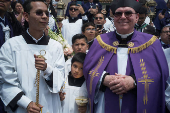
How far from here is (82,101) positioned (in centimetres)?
370

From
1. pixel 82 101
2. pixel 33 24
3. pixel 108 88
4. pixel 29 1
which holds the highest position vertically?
pixel 29 1

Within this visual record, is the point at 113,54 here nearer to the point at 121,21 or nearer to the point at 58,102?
the point at 121,21

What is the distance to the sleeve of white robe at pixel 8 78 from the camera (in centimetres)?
305

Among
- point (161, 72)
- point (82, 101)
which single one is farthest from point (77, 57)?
point (161, 72)

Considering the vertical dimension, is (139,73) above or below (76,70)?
above

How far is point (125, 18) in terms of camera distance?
328 cm

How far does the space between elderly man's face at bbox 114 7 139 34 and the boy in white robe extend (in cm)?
108

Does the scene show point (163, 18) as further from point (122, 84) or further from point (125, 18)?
point (122, 84)

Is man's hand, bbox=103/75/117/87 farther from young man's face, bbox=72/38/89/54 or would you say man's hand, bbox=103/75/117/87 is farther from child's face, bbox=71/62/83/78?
young man's face, bbox=72/38/89/54

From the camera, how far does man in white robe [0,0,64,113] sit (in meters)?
3.06

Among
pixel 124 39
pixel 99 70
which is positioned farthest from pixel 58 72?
pixel 124 39

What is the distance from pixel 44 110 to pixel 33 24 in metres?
1.23

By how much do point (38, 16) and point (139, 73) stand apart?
5.36 feet

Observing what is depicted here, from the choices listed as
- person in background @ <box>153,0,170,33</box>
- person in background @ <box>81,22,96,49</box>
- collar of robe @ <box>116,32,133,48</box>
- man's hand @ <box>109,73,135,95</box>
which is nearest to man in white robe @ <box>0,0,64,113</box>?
man's hand @ <box>109,73,135,95</box>
